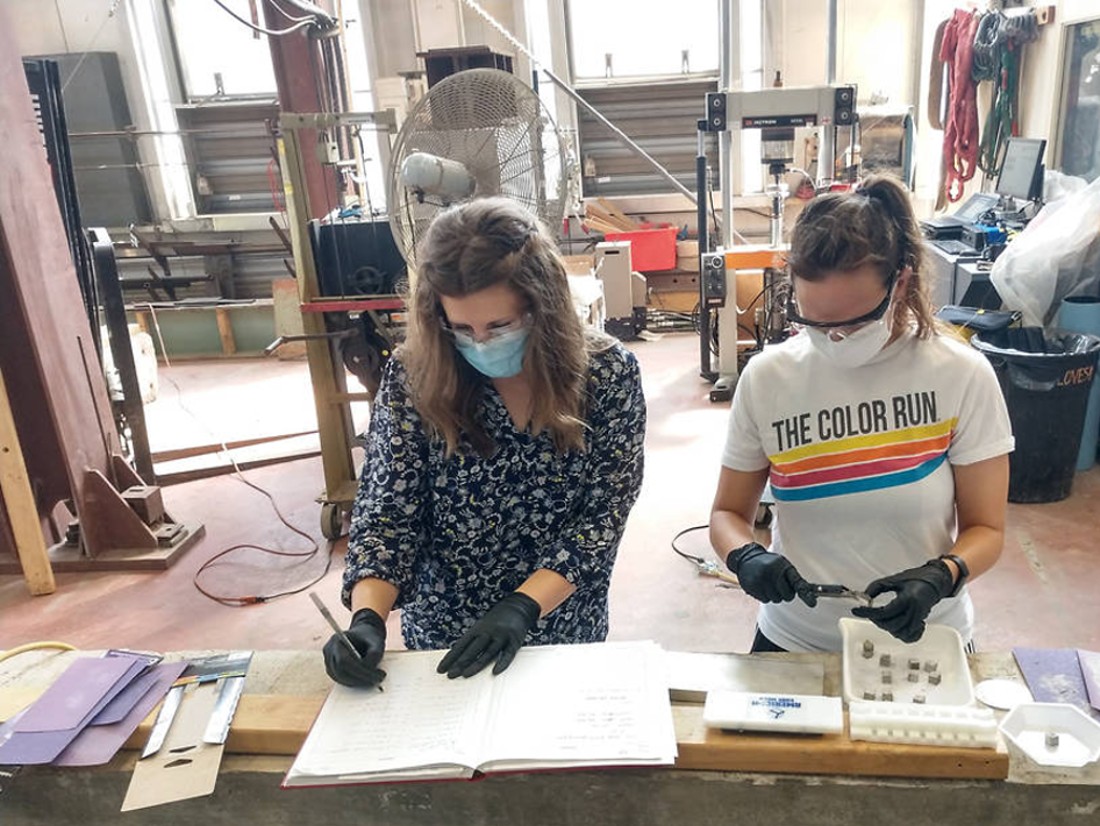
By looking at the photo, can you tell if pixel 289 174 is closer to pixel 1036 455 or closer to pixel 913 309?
pixel 913 309

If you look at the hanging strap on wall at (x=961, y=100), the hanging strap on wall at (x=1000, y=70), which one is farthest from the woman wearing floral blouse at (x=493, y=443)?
the hanging strap on wall at (x=961, y=100)

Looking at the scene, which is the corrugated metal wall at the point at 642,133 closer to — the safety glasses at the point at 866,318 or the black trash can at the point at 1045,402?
the black trash can at the point at 1045,402

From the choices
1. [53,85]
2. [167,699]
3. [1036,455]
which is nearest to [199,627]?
[167,699]

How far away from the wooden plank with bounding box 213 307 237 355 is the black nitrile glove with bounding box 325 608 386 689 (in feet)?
17.5

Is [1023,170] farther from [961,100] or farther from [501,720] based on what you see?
[501,720]

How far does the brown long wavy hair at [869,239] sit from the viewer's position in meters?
1.01

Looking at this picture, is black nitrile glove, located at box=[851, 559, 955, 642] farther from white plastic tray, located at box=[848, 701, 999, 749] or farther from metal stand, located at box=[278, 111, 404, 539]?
metal stand, located at box=[278, 111, 404, 539]

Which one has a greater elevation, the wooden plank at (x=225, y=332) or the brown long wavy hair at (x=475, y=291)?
the brown long wavy hair at (x=475, y=291)

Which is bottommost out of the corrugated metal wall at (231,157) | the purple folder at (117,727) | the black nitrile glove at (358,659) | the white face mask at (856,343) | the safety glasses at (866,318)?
the purple folder at (117,727)

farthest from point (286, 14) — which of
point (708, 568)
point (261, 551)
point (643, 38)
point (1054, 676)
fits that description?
point (1054, 676)

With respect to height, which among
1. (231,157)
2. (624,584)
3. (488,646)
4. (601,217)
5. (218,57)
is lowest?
(624,584)

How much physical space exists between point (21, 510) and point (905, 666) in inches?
107

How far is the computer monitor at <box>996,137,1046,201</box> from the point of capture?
3.51m

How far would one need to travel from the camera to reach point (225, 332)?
19.4 feet
